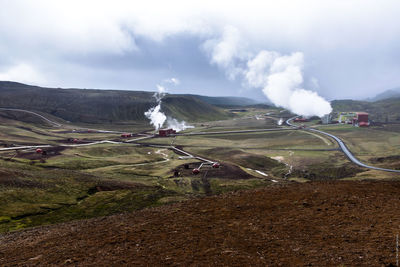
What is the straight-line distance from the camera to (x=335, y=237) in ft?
62.4

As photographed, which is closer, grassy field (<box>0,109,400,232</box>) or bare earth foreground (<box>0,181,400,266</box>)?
bare earth foreground (<box>0,181,400,266</box>)

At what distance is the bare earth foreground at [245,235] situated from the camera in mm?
17219

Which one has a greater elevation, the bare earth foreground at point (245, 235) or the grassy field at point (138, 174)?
the bare earth foreground at point (245, 235)

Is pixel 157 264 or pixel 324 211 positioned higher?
pixel 324 211

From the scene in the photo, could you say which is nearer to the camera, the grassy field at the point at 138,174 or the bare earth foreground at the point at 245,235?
the bare earth foreground at the point at 245,235

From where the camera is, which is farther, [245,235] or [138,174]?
[138,174]

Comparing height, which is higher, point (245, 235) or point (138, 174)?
point (245, 235)

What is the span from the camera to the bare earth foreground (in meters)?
17.2

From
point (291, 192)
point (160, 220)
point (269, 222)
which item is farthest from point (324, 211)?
point (160, 220)

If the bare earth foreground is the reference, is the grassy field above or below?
below

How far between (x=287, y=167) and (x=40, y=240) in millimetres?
80200

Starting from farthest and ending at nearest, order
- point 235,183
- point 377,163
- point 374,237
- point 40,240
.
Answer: point 377,163
point 235,183
point 40,240
point 374,237

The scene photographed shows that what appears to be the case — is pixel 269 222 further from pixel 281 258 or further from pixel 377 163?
pixel 377 163

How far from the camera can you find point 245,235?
21.2 metres
